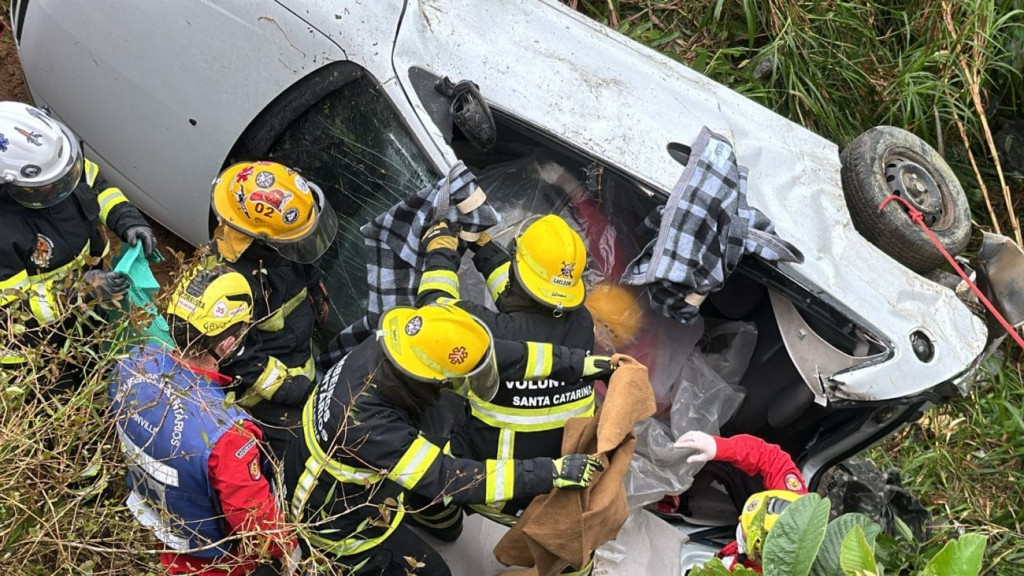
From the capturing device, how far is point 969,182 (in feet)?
16.5

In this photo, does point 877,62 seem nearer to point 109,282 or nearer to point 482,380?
point 482,380

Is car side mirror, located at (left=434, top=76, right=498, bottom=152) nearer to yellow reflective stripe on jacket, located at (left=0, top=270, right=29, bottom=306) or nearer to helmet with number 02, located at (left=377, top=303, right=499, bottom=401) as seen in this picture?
helmet with number 02, located at (left=377, top=303, right=499, bottom=401)

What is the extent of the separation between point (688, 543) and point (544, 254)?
1282 millimetres

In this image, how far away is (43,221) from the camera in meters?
3.02

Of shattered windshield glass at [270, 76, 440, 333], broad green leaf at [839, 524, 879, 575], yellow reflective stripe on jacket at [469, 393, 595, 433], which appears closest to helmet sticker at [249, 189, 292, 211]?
shattered windshield glass at [270, 76, 440, 333]

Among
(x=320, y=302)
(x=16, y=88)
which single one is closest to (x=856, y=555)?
(x=320, y=302)

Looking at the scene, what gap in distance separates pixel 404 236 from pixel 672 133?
3.55 ft

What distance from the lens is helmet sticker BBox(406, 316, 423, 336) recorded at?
2.48 metres

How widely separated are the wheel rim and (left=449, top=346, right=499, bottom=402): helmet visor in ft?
6.72

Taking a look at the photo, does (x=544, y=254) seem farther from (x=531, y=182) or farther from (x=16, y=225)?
(x=16, y=225)

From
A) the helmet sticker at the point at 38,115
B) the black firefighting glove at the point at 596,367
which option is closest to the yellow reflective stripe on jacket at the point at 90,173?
the helmet sticker at the point at 38,115

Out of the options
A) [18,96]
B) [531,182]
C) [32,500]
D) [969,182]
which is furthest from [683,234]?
[18,96]

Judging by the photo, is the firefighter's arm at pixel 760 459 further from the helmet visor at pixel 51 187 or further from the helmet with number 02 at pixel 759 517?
the helmet visor at pixel 51 187

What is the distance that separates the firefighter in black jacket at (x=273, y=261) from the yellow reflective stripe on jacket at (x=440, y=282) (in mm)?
440
